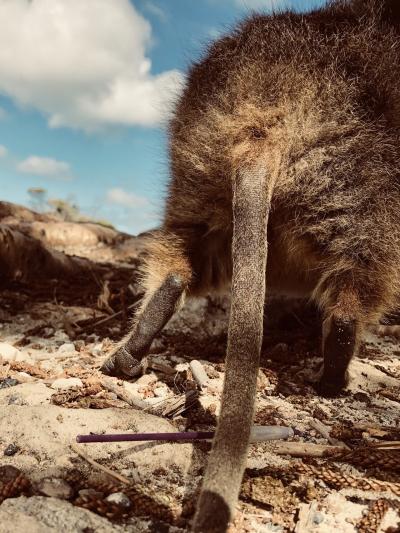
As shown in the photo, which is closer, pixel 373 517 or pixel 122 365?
pixel 373 517

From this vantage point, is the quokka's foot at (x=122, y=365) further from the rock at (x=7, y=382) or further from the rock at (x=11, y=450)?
the rock at (x=11, y=450)

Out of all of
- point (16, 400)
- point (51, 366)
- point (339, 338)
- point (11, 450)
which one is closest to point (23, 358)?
point (51, 366)

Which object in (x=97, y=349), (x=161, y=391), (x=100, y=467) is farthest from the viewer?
(x=97, y=349)

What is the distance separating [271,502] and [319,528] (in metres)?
0.17

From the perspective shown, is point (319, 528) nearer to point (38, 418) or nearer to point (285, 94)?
point (38, 418)

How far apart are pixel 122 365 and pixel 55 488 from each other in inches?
44.0

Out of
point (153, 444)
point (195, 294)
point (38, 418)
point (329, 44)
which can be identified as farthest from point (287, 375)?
point (329, 44)

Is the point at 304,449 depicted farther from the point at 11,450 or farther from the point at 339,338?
the point at 11,450

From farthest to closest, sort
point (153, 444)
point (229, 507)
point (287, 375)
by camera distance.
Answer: point (287, 375) → point (153, 444) → point (229, 507)

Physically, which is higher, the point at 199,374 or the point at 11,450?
the point at 199,374

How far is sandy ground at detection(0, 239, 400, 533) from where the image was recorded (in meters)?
1.54

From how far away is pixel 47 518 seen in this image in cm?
141

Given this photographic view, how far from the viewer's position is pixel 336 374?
2.60 meters

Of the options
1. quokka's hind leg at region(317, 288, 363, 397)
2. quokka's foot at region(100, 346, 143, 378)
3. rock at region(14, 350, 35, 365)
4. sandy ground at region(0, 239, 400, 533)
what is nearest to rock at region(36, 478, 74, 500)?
sandy ground at region(0, 239, 400, 533)
